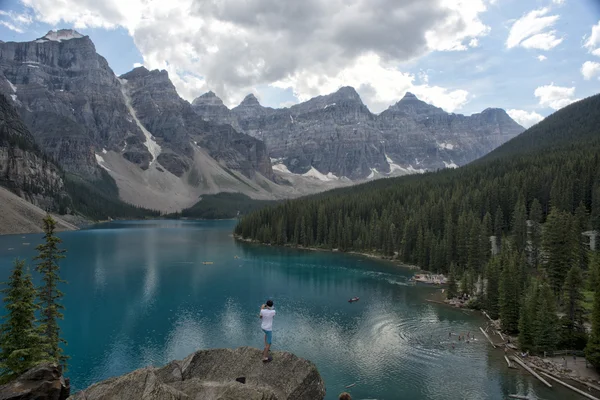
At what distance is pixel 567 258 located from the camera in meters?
54.9

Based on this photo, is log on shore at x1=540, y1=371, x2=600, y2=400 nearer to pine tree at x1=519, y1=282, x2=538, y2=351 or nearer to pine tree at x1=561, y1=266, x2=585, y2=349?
pine tree at x1=519, y1=282, x2=538, y2=351

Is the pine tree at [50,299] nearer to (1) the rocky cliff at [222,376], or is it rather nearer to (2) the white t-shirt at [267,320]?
(1) the rocky cliff at [222,376]

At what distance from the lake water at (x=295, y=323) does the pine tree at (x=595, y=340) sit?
5309 millimetres

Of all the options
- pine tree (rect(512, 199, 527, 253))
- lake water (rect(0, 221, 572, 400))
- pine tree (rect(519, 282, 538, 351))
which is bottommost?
lake water (rect(0, 221, 572, 400))

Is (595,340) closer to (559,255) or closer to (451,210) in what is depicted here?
(559,255)

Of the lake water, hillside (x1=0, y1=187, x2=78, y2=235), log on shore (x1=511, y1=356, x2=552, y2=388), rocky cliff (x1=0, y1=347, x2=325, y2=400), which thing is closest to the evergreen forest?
log on shore (x1=511, y1=356, x2=552, y2=388)

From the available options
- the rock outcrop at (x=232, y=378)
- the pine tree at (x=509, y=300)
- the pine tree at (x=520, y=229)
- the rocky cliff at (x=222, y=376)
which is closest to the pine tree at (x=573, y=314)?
the pine tree at (x=509, y=300)

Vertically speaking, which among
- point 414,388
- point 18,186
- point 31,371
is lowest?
point 414,388

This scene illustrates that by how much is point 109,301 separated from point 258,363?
186 feet

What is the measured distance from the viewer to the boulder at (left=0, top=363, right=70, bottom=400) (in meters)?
18.4

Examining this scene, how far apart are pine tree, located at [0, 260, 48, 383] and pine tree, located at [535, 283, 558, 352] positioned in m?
43.5

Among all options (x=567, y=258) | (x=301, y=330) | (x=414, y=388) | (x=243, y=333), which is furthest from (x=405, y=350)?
(x=567, y=258)

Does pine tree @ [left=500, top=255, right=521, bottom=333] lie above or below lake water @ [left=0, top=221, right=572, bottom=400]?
above

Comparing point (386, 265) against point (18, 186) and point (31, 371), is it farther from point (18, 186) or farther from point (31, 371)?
point (18, 186)
